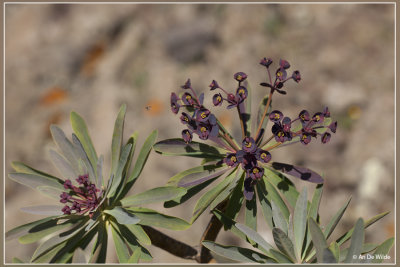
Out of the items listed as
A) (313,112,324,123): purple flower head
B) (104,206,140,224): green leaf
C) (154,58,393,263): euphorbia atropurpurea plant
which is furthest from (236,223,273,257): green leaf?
(313,112,324,123): purple flower head

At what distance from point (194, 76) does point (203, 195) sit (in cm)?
611

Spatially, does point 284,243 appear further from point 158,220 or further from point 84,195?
point 84,195

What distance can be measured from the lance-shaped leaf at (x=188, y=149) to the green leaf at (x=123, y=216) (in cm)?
34

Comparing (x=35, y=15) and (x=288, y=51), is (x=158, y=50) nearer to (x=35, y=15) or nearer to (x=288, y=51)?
(x=288, y=51)

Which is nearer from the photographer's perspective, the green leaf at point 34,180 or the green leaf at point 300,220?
the green leaf at point 300,220

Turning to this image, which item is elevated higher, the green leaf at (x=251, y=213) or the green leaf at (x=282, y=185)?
the green leaf at (x=282, y=185)

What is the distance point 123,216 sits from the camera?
77.0 inches

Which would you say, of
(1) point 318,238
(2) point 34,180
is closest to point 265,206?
(1) point 318,238

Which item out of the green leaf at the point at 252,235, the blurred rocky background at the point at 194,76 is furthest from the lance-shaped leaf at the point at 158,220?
the blurred rocky background at the point at 194,76

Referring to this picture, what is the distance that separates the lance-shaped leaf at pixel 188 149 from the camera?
2.04 meters

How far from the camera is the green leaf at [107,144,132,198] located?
207 cm

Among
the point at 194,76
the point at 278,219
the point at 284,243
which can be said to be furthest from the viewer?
the point at 194,76

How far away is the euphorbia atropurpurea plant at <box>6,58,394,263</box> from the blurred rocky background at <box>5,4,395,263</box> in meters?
3.92

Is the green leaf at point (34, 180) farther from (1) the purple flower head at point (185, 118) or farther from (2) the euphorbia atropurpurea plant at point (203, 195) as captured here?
(1) the purple flower head at point (185, 118)
